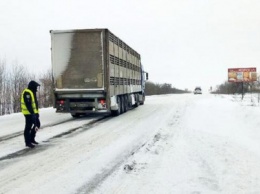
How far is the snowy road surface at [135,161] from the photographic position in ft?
18.2

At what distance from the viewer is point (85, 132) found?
11953mm

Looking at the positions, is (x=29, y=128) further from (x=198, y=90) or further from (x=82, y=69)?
(x=198, y=90)

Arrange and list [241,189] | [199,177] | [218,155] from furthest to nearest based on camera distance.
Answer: [218,155] < [199,177] < [241,189]

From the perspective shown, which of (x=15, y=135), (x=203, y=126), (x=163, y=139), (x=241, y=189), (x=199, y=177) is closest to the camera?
(x=241, y=189)

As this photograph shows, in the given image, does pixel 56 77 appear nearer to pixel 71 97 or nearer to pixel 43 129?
pixel 71 97

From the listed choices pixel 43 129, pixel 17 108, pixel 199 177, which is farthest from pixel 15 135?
pixel 17 108

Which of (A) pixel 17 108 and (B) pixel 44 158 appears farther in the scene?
(A) pixel 17 108

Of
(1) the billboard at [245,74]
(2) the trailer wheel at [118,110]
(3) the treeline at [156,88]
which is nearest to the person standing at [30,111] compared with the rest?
(2) the trailer wheel at [118,110]

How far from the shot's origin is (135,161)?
287 inches

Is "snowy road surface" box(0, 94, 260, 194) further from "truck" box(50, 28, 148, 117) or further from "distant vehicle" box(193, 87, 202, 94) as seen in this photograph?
"distant vehicle" box(193, 87, 202, 94)

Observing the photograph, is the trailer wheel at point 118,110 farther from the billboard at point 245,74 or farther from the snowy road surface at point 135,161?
the billboard at point 245,74

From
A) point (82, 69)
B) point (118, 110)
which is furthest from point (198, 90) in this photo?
point (82, 69)

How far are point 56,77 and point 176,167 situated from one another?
34.0ft

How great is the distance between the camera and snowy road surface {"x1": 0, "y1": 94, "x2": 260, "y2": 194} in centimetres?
555
